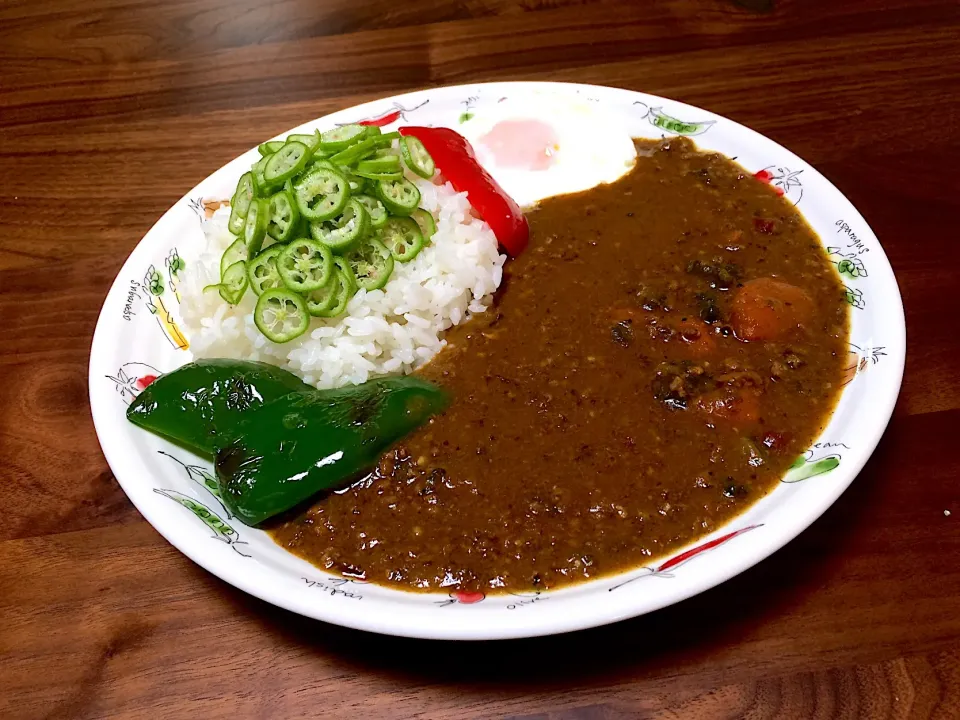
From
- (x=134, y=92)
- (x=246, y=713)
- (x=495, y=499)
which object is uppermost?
(x=134, y=92)

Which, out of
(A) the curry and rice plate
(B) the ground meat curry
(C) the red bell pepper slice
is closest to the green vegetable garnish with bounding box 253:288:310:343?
(A) the curry and rice plate

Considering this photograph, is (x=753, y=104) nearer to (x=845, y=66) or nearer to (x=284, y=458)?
(x=845, y=66)

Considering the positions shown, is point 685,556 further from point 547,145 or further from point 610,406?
point 547,145

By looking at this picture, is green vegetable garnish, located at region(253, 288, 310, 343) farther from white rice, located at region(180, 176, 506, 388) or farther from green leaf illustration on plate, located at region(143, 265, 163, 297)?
green leaf illustration on plate, located at region(143, 265, 163, 297)

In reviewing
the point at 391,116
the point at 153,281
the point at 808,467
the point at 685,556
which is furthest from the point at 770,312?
the point at 153,281

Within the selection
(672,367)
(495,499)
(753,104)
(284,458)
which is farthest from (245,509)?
(753,104)
